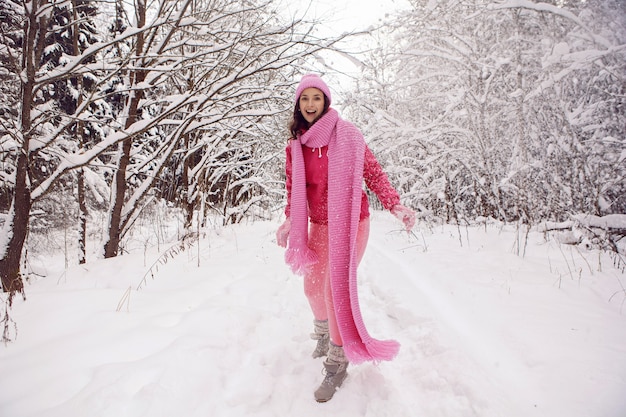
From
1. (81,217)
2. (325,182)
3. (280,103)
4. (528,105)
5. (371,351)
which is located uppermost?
(528,105)

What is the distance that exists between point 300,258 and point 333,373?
0.76 metres

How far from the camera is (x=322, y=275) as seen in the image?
2.35 meters

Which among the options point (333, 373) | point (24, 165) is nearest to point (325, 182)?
point (333, 373)

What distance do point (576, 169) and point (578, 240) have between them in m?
1.15

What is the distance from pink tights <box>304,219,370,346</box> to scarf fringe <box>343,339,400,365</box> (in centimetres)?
14

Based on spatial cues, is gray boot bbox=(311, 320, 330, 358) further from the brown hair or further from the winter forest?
the winter forest

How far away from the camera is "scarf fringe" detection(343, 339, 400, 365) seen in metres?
1.99

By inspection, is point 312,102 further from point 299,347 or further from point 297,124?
point 299,347

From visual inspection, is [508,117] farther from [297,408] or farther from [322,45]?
[297,408]

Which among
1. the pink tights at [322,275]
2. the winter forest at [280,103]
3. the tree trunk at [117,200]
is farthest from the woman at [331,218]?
the tree trunk at [117,200]

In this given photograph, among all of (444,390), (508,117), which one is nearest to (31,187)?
(444,390)

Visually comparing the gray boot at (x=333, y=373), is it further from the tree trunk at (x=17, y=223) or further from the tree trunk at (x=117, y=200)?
the tree trunk at (x=117, y=200)

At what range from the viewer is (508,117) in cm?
682

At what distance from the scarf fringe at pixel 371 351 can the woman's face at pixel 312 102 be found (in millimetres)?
1532
